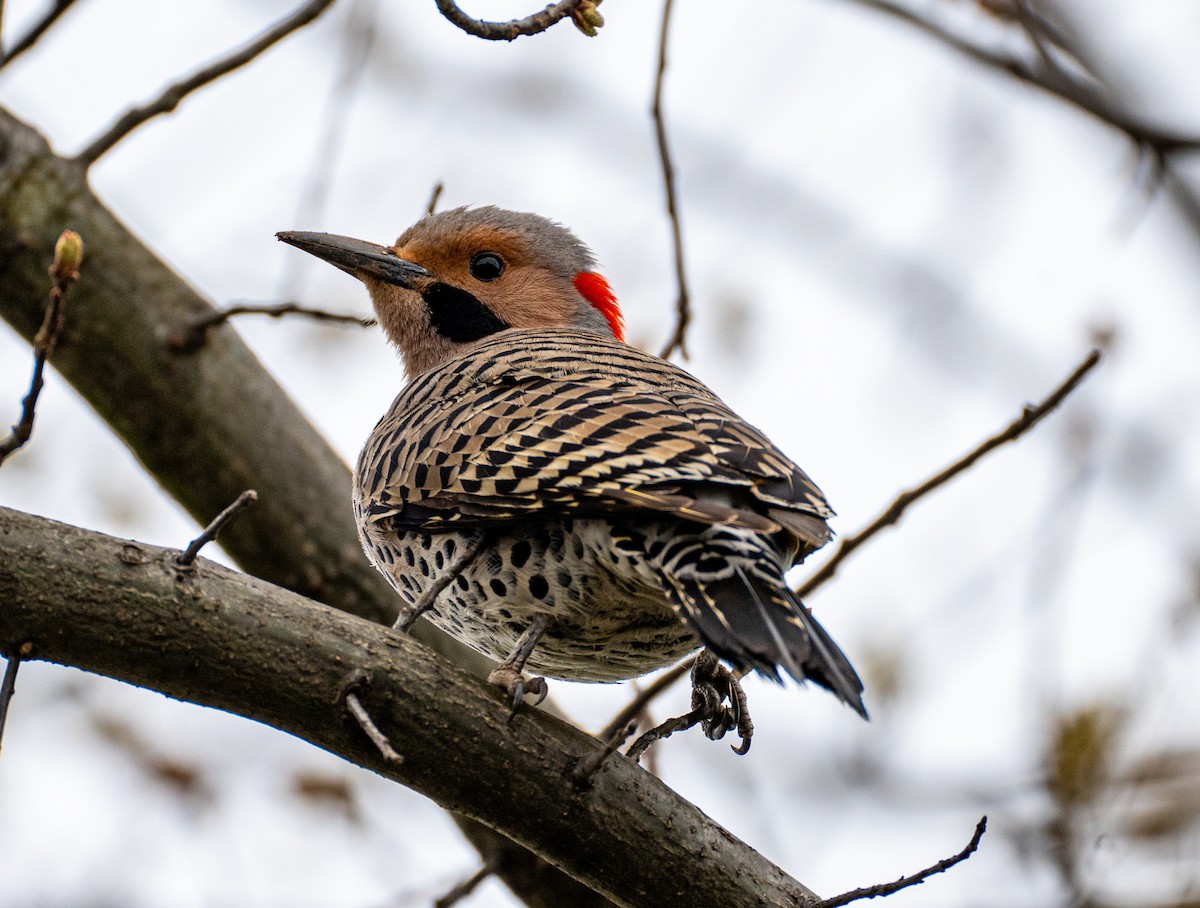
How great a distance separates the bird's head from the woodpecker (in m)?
0.66

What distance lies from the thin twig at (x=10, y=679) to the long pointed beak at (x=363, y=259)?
3270 mm

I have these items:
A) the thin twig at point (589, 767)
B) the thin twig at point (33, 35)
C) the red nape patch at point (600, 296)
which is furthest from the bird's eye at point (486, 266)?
the thin twig at point (589, 767)

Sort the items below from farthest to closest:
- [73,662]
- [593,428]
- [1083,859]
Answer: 1. [1083,859]
2. [593,428]
3. [73,662]

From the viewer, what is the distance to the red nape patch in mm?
7000

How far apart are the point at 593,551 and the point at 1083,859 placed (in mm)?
3015

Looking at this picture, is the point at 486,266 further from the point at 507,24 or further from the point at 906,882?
the point at 906,882

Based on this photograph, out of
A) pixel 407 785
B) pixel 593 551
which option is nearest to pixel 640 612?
pixel 593 551

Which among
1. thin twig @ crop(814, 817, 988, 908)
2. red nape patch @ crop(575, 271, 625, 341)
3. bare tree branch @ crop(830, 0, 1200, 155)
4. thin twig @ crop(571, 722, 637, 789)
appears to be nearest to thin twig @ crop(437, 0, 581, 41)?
bare tree branch @ crop(830, 0, 1200, 155)

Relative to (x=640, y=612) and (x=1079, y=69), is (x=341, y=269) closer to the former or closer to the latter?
(x=640, y=612)

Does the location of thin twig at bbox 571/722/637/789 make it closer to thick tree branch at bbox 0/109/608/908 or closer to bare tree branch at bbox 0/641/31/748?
bare tree branch at bbox 0/641/31/748

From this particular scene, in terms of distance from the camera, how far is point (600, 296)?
23.1 ft

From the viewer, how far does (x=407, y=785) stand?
3.50 metres

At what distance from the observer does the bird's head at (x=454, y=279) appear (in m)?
6.46

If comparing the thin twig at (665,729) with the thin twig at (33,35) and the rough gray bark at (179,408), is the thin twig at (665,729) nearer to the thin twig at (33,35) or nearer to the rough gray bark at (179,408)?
the rough gray bark at (179,408)
